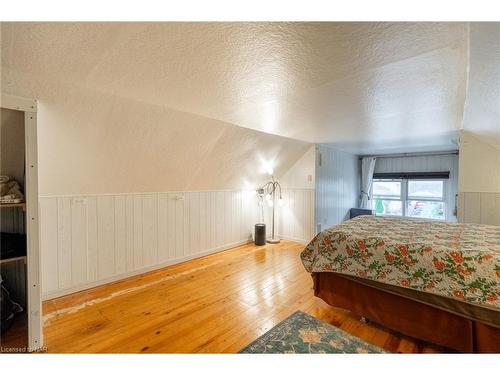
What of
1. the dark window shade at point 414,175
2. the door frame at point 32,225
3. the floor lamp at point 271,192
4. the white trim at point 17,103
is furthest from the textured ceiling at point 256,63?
the dark window shade at point 414,175

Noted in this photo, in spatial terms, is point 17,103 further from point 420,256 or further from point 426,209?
point 426,209

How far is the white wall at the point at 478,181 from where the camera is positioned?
302 centimetres

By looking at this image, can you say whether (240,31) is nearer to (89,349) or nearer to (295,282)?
(89,349)

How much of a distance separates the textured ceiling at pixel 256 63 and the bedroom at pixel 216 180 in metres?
0.01

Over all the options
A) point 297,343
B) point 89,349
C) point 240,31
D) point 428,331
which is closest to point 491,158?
point 428,331

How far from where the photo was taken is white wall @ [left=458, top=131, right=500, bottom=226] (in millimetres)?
3020

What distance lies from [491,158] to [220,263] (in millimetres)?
3965

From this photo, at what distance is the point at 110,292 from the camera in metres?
2.47

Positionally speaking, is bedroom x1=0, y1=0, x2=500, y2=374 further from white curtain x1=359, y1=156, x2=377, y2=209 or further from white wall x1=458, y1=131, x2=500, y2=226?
white curtain x1=359, y1=156, x2=377, y2=209

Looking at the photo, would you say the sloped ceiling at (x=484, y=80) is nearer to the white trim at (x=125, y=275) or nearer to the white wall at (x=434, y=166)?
the white wall at (x=434, y=166)

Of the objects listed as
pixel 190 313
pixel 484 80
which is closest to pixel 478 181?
pixel 484 80

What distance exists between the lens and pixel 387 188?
5672 millimetres

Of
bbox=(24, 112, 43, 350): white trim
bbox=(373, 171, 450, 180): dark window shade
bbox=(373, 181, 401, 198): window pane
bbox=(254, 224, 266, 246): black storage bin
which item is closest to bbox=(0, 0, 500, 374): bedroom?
bbox=(24, 112, 43, 350): white trim
